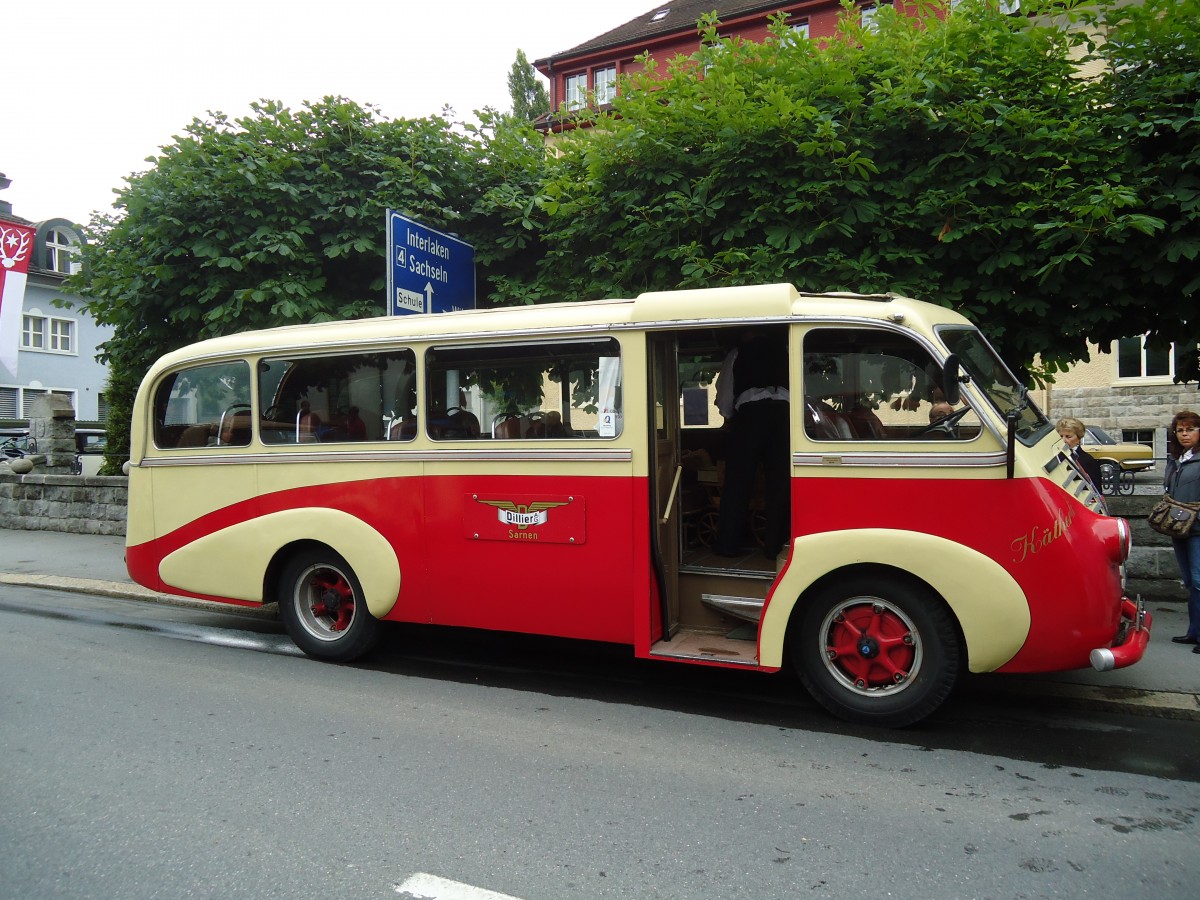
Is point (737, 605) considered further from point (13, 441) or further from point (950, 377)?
point (13, 441)

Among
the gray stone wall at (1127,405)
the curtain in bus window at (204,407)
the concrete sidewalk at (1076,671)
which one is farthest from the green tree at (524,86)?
the curtain in bus window at (204,407)

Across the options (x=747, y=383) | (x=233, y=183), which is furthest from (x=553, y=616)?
(x=233, y=183)

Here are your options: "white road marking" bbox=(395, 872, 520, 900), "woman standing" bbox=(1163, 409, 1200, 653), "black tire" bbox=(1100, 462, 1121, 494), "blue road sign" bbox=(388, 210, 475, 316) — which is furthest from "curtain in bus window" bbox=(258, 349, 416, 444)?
"black tire" bbox=(1100, 462, 1121, 494)

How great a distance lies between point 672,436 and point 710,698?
5.76 feet

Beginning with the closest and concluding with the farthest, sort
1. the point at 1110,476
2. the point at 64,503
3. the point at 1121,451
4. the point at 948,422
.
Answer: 1. the point at 948,422
2. the point at 64,503
3. the point at 1110,476
4. the point at 1121,451

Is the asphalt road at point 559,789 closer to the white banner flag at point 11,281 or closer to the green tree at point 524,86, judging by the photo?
the white banner flag at point 11,281

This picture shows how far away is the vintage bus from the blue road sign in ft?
5.38

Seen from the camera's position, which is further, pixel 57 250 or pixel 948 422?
pixel 57 250

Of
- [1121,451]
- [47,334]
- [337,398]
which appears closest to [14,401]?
[47,334]

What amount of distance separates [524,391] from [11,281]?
13874 mm

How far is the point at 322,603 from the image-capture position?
6.86 meters

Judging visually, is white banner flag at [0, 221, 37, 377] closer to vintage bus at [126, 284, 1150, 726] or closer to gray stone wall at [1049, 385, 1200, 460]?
vintage bus at [126, 284, 1150, 726]

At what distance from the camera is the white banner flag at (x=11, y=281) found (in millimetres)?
15445

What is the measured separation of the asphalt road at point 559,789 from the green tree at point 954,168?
11.2ft
